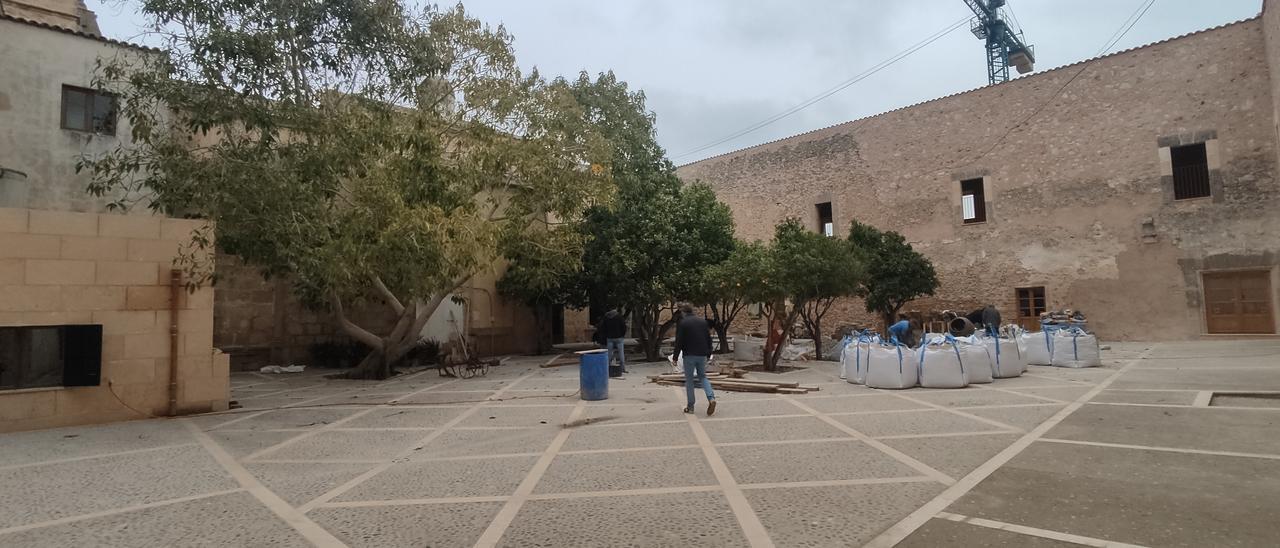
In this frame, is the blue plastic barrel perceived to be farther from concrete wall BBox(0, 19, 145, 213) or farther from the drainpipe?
concrete wall BBox(0, 19, 145, 213)

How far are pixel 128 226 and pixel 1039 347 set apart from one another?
1563 centimetres

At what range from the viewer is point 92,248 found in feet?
25.6

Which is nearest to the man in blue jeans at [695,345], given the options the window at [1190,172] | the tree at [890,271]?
the tree at [890,271]

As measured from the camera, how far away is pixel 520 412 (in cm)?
870

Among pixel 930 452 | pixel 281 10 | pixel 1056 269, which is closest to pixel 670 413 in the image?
pixel 930 452

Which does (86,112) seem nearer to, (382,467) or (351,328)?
(351,328)

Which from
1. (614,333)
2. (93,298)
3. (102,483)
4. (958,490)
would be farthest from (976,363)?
(93,298)

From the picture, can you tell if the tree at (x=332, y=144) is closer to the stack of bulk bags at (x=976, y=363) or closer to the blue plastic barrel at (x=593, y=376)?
the blue plastic barrel at (x=593, y=376)

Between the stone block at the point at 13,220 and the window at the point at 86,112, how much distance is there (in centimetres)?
682

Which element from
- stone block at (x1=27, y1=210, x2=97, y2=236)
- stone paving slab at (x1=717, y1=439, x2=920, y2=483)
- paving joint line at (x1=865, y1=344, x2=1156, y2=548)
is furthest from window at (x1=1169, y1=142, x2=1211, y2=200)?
stone block at (x1=27, y1=210, x2=97, y2=236)

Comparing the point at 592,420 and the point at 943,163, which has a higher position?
the point at 943,163

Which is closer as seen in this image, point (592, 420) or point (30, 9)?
point (592, 420)

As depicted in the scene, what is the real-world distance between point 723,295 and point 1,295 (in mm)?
11866

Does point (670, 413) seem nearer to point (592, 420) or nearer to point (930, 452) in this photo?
point (592, 420)
